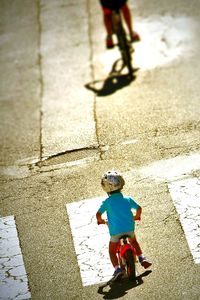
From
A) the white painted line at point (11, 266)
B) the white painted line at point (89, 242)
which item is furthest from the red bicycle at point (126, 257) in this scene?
the white painted line at point (11, 266)

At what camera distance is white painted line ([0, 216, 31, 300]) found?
26.3 ft

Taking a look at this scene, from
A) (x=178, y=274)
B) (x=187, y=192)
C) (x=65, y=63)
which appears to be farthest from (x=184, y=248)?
(x=65, y=63)

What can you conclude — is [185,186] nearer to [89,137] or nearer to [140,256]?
[140,256]

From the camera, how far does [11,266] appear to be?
8.46m

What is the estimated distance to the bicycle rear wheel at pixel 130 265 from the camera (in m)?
7.58

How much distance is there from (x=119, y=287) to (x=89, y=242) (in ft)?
3.07

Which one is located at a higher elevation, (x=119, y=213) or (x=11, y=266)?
(x=119, y=213)

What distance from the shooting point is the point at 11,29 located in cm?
1517

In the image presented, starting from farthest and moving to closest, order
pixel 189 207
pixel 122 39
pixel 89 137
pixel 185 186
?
pixel 122 39 < pixel 89 137 < pixel 185 186 < pixel 189 207

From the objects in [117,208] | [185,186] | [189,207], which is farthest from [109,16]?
[117,208]

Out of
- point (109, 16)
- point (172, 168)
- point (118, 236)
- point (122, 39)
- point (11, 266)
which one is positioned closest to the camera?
point (118, 236)

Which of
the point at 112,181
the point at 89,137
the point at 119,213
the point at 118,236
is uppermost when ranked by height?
the point at 112,181

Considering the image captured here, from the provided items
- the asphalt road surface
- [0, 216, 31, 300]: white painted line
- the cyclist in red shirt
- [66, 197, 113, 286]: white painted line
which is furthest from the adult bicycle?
[0, 216, 31, 300]: white painted line

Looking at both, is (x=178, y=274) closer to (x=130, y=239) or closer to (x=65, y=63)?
(x=130, y=239)
